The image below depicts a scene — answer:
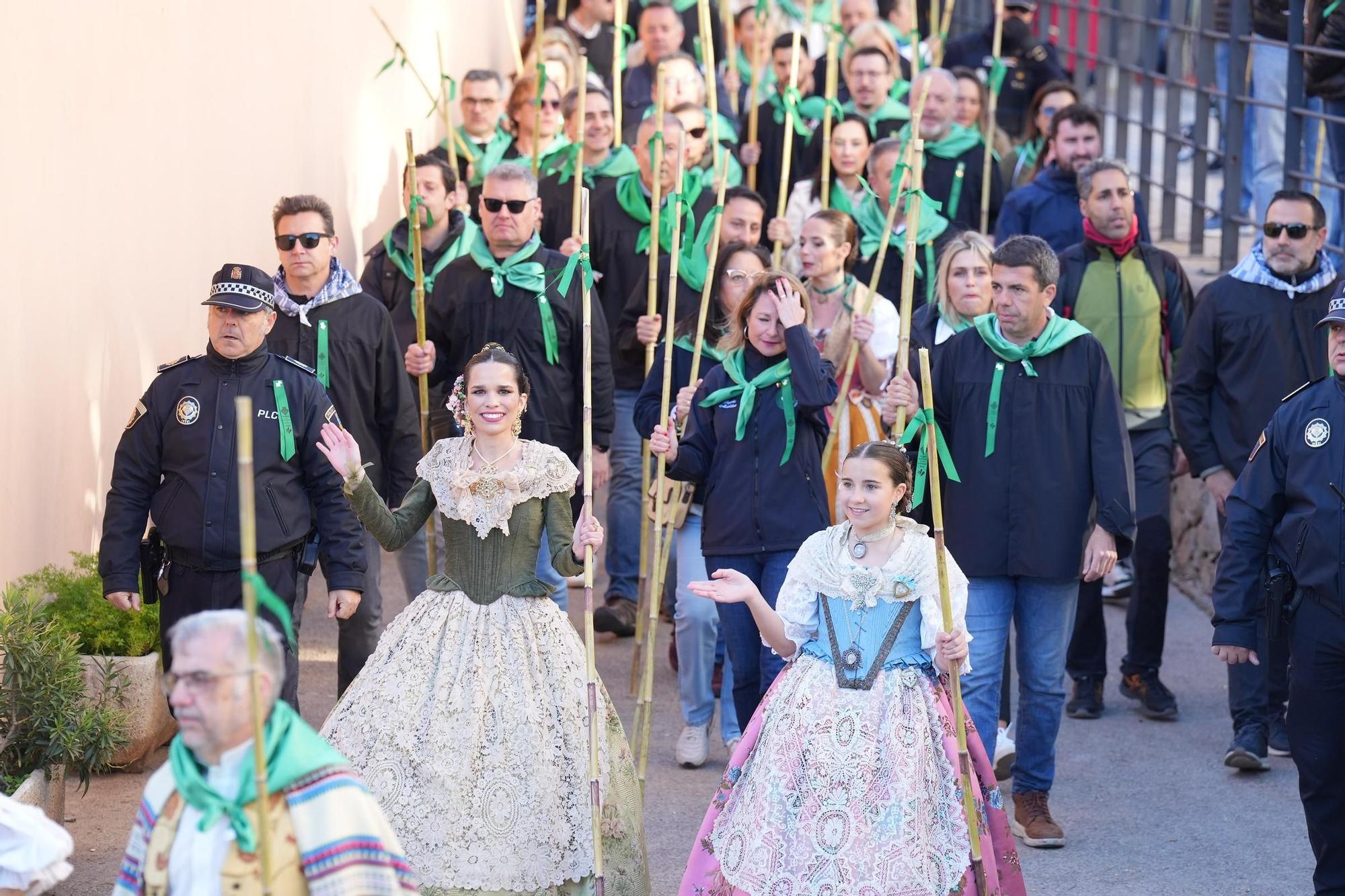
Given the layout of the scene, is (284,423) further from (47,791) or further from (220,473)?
(47,791)

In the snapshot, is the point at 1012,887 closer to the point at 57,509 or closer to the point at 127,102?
the point at 57,509

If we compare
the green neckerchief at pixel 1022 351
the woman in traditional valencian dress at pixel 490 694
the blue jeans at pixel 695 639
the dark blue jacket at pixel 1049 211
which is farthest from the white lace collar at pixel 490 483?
the dark blue jacket at pixel 1049 211

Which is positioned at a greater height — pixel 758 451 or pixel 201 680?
pixel 758 451

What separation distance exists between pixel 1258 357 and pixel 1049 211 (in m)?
1.89

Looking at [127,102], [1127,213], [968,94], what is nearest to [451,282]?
[127,102]

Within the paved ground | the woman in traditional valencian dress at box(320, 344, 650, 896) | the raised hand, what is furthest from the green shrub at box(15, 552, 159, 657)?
the woman in traditional valencian dress at box(320, 344, 650, 896)

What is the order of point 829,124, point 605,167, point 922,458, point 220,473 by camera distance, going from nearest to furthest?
1. point 220,473
2. point 922,458
3. point 829,124
4. point 605,167

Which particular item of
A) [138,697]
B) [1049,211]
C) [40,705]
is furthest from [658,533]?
[1049,211]

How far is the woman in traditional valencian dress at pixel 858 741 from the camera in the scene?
484 centimetres

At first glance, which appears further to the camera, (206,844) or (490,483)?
(490,483)

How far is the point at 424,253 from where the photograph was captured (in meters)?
7.85

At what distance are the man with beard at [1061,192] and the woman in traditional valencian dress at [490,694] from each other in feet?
12.0

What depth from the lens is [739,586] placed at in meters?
4.98

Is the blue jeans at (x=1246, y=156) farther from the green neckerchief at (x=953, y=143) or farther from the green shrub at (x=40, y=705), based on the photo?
the green shrub at (x=40, y=705)
